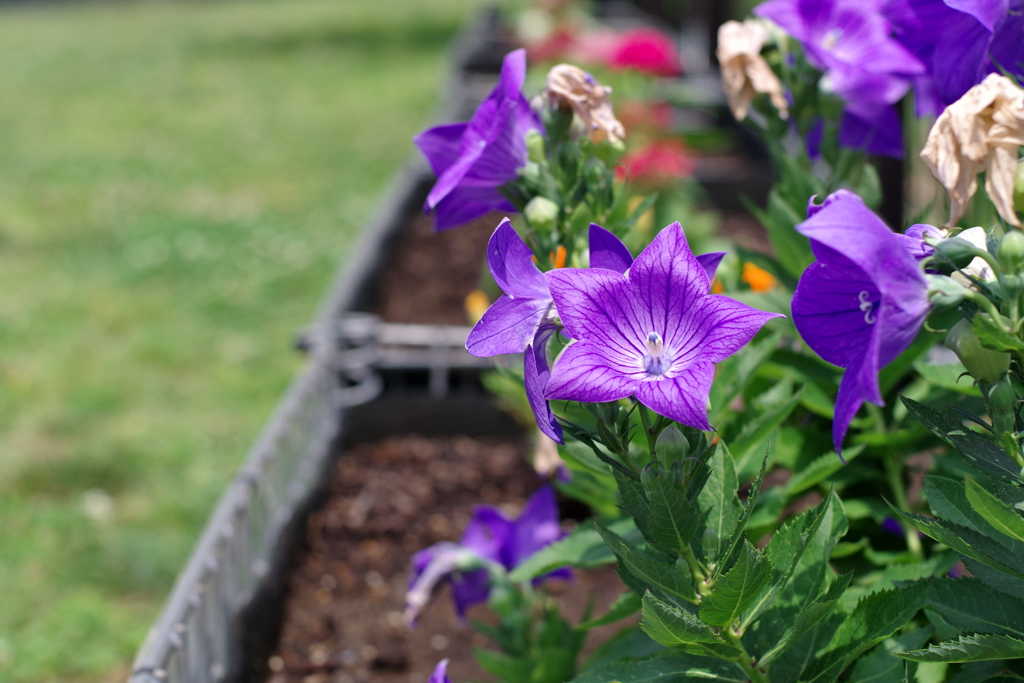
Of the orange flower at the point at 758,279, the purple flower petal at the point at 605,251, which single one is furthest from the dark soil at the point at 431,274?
the purple flower petal at the point at 605,251

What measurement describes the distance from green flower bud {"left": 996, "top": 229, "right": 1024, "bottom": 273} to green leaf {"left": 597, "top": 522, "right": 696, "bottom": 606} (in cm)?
42

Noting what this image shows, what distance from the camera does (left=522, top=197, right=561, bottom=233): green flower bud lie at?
1.25m

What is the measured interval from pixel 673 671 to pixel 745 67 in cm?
92

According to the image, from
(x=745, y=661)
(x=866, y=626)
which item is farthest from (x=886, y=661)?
(x=745, y=661)

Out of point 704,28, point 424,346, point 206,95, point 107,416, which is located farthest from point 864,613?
point 206,95

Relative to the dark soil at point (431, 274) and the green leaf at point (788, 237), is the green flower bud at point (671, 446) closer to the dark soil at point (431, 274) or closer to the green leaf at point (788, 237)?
the green leaf at point (788, 237)

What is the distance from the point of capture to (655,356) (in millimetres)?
969

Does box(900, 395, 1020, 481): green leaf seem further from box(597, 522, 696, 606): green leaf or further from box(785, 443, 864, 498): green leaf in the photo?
Result: box(785, 443, 864, 498): green leaf

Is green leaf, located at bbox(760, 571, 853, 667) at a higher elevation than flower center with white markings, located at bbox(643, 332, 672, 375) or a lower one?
lower

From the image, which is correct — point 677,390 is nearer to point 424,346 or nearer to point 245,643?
point 245,643

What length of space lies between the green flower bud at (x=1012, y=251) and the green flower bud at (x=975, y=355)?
59 millimetres

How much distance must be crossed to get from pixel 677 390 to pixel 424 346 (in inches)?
94.4

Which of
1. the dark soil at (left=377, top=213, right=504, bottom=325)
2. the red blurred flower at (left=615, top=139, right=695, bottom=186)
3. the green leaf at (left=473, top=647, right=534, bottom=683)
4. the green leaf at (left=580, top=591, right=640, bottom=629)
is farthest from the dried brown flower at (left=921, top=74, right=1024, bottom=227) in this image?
the red blurred flower at (left=615, top=139, right=695, bottom=186)

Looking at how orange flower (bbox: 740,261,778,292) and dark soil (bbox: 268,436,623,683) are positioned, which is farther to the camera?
orange flower (bbox: 740,261,778,292)
